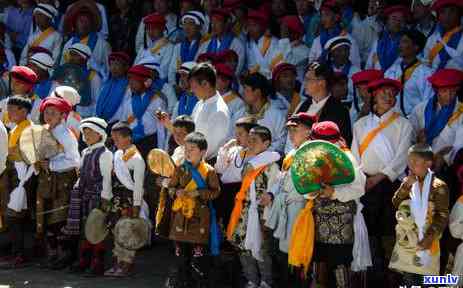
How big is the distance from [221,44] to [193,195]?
10.6ft

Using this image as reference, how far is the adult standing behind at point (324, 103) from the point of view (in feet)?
25.4

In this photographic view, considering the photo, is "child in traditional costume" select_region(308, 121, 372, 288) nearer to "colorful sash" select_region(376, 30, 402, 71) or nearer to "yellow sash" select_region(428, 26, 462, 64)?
"yellow sash" select_region(428, 26, 462, 64)

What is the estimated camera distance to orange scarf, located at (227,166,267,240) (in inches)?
293

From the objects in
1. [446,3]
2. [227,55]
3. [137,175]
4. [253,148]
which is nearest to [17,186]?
[137,175]

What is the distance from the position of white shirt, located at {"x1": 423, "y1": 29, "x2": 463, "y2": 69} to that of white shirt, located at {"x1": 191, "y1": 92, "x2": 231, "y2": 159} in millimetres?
2211

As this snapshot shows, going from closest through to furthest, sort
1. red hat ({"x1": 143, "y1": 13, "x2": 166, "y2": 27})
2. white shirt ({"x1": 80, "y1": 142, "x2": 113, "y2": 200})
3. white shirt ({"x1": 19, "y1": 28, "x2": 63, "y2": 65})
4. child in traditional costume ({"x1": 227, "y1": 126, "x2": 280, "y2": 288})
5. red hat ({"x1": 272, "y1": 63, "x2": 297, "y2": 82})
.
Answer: child in traditional costume ({"x1": 227, "y1": 126, "x2": 280, "y2": 288})
white shirt ({"x1": 80, "y1": 142, "x2": 113, "y2": 200})
red hat ({"x1": 272, "y1": 63, "x2": 297, "y2": 82})
red hat ({"x1": 143, "y1": 13, "x2": 166, "y2": 27})
white shirt ({"x1": 19, "y1": 28, "x2": 63, "y2": 65})

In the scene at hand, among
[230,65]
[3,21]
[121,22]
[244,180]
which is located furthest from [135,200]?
[3,21]

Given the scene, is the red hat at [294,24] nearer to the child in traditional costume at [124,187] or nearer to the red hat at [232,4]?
the red hat at [232,4]

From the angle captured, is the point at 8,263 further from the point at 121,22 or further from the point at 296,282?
the point at 121,22

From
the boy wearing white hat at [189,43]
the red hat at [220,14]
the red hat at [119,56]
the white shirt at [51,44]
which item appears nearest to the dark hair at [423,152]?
the red hat at [220,14]

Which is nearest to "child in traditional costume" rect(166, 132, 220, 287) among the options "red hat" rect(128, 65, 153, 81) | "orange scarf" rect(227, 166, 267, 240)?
"orange scarf" rect(227, 166, 267, 240)

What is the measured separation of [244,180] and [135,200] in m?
1.20

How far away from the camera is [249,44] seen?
1038cm

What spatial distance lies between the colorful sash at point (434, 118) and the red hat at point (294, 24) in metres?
2.69
